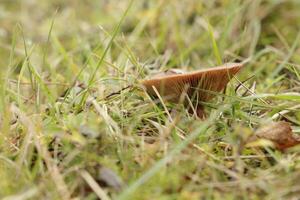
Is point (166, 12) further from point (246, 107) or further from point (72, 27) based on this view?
→ point (246, 107)

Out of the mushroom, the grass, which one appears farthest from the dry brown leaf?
the mushroom

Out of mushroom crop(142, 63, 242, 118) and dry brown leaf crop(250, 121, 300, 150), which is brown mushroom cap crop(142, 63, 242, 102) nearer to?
mushroom crop(142, 63, 242, 118)

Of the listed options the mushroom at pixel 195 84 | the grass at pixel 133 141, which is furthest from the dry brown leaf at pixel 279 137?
the mushroom at pixel 195 84

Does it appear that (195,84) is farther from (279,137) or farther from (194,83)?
(279,137)

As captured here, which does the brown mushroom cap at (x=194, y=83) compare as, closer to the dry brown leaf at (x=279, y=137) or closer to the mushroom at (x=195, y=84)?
the mushroom at (x=195, y=84)

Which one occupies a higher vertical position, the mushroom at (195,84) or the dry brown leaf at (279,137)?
the mushroom at (195,84)

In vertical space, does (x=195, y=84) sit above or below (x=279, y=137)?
above

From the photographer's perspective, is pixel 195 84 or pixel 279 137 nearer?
pixel 279 137

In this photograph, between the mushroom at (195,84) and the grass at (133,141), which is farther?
the mushroom at (195,84)

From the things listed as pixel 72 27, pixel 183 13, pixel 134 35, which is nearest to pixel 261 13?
pixel 183 13

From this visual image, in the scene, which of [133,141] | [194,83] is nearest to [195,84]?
[194,83]
